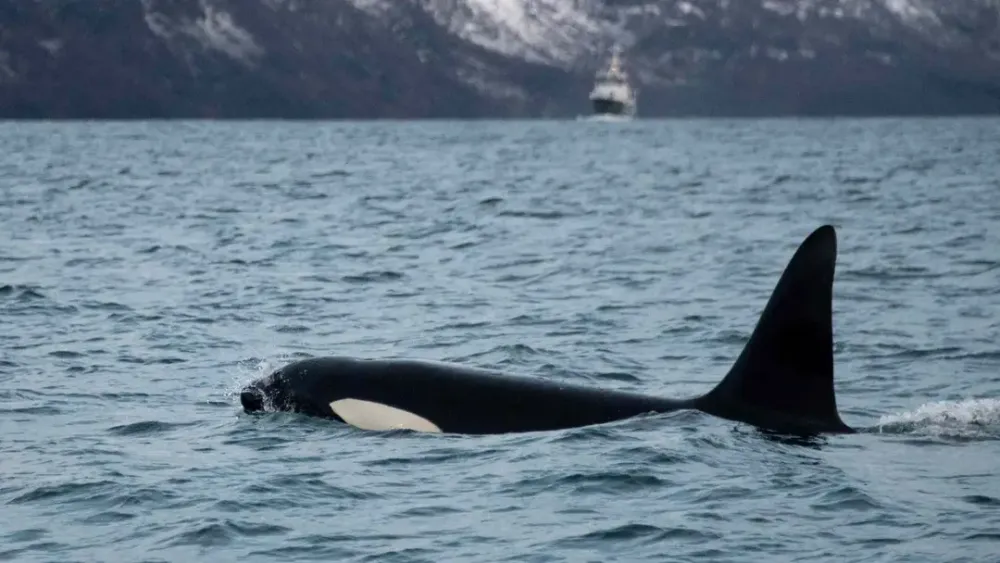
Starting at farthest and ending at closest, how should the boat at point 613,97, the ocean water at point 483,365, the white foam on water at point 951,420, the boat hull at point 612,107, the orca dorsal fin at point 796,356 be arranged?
1. the boat hull at point 612,107
2. the boat at point 613,97
3. the white foam on water at point 951,420
4. the orca dorsal fin at point 796,356
5. the ocean water at point 483,365

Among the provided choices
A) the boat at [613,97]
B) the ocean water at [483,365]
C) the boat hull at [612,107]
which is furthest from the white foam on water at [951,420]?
the boat hull at [612,107]

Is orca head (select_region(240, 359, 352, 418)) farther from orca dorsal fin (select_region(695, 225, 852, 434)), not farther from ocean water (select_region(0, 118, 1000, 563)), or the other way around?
orca dorsal fin (select_region(695, 225, 852, 434))

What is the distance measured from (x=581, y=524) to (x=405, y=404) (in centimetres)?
273

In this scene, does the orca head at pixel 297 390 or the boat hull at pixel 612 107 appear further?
the boat hull at pixel 612 107

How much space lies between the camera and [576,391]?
40.2 ft

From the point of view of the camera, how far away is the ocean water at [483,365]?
972 cm

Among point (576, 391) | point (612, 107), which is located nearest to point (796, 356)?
point (576, 391)

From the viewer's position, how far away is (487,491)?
10500mm

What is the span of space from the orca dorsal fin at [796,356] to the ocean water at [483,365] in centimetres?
28

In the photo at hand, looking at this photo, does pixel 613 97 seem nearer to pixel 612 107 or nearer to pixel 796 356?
pixel 612 107

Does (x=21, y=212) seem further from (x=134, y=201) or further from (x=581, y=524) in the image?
(x=581, y=524)

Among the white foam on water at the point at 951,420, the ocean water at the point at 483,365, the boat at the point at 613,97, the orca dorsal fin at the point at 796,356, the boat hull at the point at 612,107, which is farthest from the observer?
the boat hull at the point at 612,107

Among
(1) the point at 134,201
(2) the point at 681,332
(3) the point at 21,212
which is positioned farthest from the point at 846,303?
(1) the point at 134,201

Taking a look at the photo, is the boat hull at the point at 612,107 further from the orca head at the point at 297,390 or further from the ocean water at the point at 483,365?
the orca head at the point at 297,390
